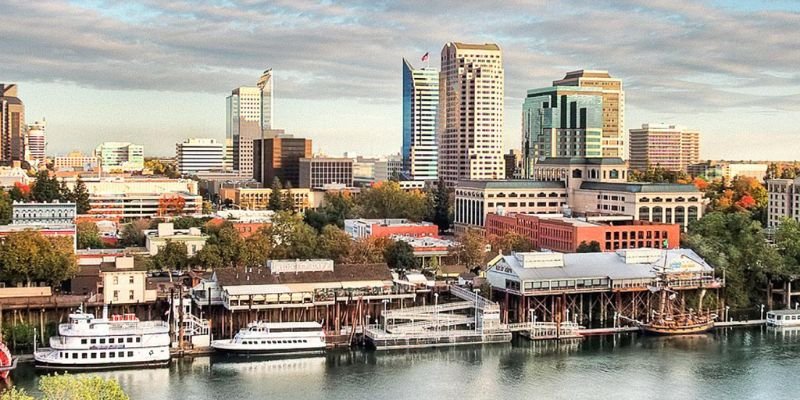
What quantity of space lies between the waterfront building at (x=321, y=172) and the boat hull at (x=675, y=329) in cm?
7667

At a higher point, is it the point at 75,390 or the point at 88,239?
the point at 88,239

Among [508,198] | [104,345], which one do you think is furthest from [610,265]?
[508,198]

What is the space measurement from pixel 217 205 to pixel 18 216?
3926 cm

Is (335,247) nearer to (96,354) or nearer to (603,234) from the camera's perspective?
(603,234)

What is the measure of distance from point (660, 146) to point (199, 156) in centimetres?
7851

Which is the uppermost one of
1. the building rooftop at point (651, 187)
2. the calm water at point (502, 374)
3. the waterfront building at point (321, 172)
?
the waterfront building at point (321, 172)

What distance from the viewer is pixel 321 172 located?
395 feet

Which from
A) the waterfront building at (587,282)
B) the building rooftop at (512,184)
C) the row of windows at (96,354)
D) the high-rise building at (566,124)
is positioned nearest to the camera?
the row of windows at (96,354)

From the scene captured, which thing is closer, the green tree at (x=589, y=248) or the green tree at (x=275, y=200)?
the green tree at (x=589, y=248)

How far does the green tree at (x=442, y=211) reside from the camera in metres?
87.1

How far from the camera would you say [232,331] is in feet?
137

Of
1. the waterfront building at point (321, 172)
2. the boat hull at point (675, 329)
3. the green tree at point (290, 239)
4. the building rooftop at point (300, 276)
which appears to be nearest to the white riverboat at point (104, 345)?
the building rooftop at point (300, 276)

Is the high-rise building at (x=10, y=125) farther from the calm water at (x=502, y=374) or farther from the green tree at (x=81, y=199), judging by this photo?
the calm water at (x=502, y=374)

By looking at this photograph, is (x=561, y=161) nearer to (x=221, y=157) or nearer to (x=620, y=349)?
(x=620, y=349)
